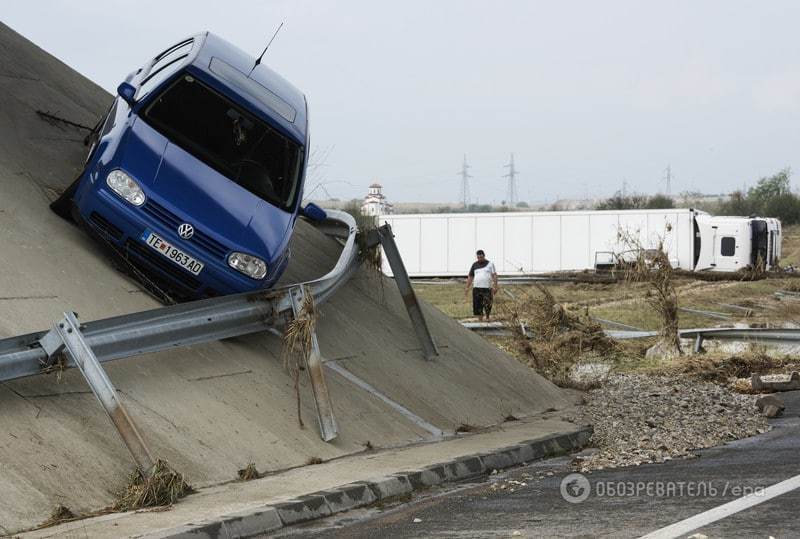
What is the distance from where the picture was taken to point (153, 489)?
7.70m

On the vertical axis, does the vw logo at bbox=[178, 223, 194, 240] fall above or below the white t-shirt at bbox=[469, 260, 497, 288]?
above

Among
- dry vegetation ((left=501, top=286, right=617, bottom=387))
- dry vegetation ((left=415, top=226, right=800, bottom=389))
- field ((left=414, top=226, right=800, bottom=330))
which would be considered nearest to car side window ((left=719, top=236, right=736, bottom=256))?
field ((left=414, top=226, right=800, bottom=330))

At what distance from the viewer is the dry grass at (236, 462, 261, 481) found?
8.66 metres

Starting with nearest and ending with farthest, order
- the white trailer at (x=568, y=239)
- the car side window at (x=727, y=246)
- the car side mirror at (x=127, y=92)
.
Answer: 1. the car side mirror at (x=127, y=92)
2. the car side window at (x=727, y=246)
3. the white trailer at (x=568, y=239)

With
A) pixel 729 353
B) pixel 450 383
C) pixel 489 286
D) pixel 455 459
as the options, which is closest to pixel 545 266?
pixel 489 286

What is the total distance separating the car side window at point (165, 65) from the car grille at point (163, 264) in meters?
1.81

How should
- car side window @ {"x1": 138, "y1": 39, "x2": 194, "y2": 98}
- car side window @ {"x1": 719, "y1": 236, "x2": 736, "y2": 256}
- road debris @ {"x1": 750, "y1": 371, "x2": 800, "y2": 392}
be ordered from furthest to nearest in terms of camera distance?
car side window @ {"x1": 719, "y1": 236, "x2": 736, "y2": 256}, road debris @ {"x1": 750, "y1": 371, "x2": 800, "y2": 392}, car side window @ {"x1": 138, "y1": 39, "x2": 194, "y2": 98}

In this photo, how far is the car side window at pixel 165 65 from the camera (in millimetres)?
12258

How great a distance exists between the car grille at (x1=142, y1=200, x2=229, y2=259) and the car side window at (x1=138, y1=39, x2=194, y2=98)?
1.59m

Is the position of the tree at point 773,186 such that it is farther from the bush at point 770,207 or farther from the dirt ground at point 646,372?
the dirt ground at point 646,372

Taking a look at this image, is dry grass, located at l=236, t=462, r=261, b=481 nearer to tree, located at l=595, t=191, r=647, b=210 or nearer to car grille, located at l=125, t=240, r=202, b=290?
car grille, located at l=125, t=240, r=202, b=290

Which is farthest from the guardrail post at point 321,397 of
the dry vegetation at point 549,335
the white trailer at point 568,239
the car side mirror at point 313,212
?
the white trailer at point 568,239

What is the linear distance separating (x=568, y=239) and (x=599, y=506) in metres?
44.7

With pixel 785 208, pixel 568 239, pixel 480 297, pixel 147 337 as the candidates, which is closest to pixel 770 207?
pixel 785 208
